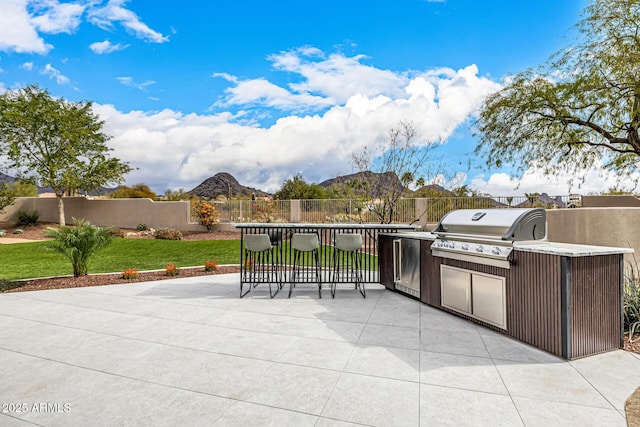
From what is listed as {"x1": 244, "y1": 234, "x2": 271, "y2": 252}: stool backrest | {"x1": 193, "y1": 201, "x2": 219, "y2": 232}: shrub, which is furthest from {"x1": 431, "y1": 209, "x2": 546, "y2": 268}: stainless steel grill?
{"x1": 193, "y1": 201, "x2": 219, "y2": 232}: shrub

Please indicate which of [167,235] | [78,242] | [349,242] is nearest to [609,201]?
[349,242]

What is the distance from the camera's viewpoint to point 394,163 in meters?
11.6

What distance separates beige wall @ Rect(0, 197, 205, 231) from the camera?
61.7ft

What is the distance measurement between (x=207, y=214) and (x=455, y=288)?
15706mm

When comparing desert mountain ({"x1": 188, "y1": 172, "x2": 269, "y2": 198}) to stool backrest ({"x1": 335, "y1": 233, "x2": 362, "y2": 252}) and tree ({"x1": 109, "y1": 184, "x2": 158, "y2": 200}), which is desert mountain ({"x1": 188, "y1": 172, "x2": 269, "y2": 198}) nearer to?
tree ({"x1": 109, "y1": 184, "x2": 158, "y2": 200})

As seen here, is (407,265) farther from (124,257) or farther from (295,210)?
(295,210)

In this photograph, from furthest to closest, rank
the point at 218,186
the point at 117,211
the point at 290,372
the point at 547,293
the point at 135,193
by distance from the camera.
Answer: the point at 218,186 < the point at 135,193 < the point at 117,211 < the point at 547,293 < the point at 290,372

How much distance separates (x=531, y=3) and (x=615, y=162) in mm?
7271

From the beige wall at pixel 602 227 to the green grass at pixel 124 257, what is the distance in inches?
366

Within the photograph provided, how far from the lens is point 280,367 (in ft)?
10.0

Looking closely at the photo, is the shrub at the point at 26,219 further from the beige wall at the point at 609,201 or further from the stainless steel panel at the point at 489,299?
the beige wall at the point at 609,201

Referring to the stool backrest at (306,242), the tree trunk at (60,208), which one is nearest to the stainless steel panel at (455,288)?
the stool backrest at (306,242)

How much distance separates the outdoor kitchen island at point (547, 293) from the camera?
10.4ft

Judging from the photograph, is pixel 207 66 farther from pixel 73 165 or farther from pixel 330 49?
pixel 73 165
